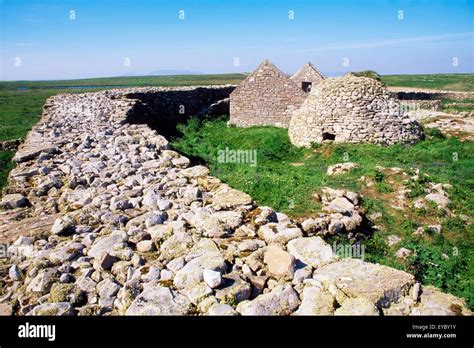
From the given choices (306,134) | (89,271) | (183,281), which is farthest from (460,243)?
(306,134)

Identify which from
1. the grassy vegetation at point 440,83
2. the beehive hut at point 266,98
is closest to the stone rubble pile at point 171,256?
the beehive hut at point 266,98

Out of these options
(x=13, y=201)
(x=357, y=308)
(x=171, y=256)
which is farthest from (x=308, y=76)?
(x=357, y=308)

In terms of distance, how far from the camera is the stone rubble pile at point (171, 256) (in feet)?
11.3

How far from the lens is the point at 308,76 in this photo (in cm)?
2555

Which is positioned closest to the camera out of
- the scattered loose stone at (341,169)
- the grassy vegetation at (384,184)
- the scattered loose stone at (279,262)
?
the scattered loose stone at (279,262)

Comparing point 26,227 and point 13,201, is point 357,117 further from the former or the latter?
point 26,227

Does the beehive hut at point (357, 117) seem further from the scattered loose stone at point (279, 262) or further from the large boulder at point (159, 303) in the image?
the large boulder at point (159, 303)

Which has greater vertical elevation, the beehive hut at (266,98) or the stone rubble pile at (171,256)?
the beehive hut at (266,98)

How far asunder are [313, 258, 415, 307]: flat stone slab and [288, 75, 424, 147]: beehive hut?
470 inches

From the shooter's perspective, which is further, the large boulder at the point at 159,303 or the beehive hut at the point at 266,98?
the beehive hut at the point at 266,98

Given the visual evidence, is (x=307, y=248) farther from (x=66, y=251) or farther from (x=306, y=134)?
(x=306, y=134)

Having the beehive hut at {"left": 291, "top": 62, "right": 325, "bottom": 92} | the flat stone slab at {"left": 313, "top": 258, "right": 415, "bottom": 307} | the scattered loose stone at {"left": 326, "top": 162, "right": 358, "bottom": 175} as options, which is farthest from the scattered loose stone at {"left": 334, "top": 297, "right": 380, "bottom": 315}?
the beehive hut at {"left": 291, "top": 62, "right": 325, "bottom": 92}

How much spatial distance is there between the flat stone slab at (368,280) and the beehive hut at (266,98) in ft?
58.9

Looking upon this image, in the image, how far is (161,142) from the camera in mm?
9578
